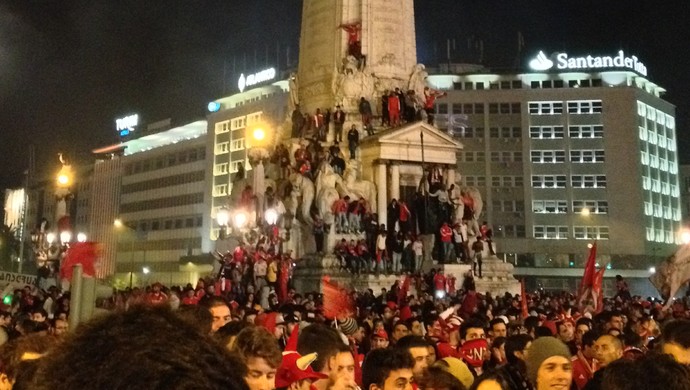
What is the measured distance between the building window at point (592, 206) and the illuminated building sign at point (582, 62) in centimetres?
1667

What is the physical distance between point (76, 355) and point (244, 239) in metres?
32.2

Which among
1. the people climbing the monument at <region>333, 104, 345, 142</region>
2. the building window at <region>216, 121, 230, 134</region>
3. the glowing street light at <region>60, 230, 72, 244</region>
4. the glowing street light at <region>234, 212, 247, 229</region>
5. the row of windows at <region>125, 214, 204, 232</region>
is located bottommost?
the glowing street light at <region>60, 230, 72, 244</region>

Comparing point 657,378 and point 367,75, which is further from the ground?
point 367,75

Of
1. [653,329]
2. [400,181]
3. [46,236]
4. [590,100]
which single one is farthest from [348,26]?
[590,100]

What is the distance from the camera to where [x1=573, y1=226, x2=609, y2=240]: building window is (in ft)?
265

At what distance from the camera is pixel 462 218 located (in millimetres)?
35031

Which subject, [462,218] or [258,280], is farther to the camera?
[462,218]

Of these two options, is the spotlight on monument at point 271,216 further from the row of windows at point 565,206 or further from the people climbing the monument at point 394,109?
the row of windows at point 565,206

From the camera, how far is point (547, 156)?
85312 millimetres

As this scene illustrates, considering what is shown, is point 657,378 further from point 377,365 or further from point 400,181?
point 400,181

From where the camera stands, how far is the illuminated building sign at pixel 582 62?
88312 mm

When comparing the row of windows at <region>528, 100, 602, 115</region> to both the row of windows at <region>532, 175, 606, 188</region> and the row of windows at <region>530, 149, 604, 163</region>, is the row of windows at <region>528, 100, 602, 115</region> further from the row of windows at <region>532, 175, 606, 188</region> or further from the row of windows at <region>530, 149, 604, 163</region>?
the row of windows at <region>532, 175, 606, 188</region>

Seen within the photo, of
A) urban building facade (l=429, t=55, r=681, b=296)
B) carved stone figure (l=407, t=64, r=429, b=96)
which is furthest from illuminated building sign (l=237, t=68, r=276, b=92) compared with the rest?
carved stone figure (l=407, t=64, r=429, b=96)

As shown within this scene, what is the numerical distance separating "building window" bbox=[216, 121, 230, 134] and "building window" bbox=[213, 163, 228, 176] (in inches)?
185
